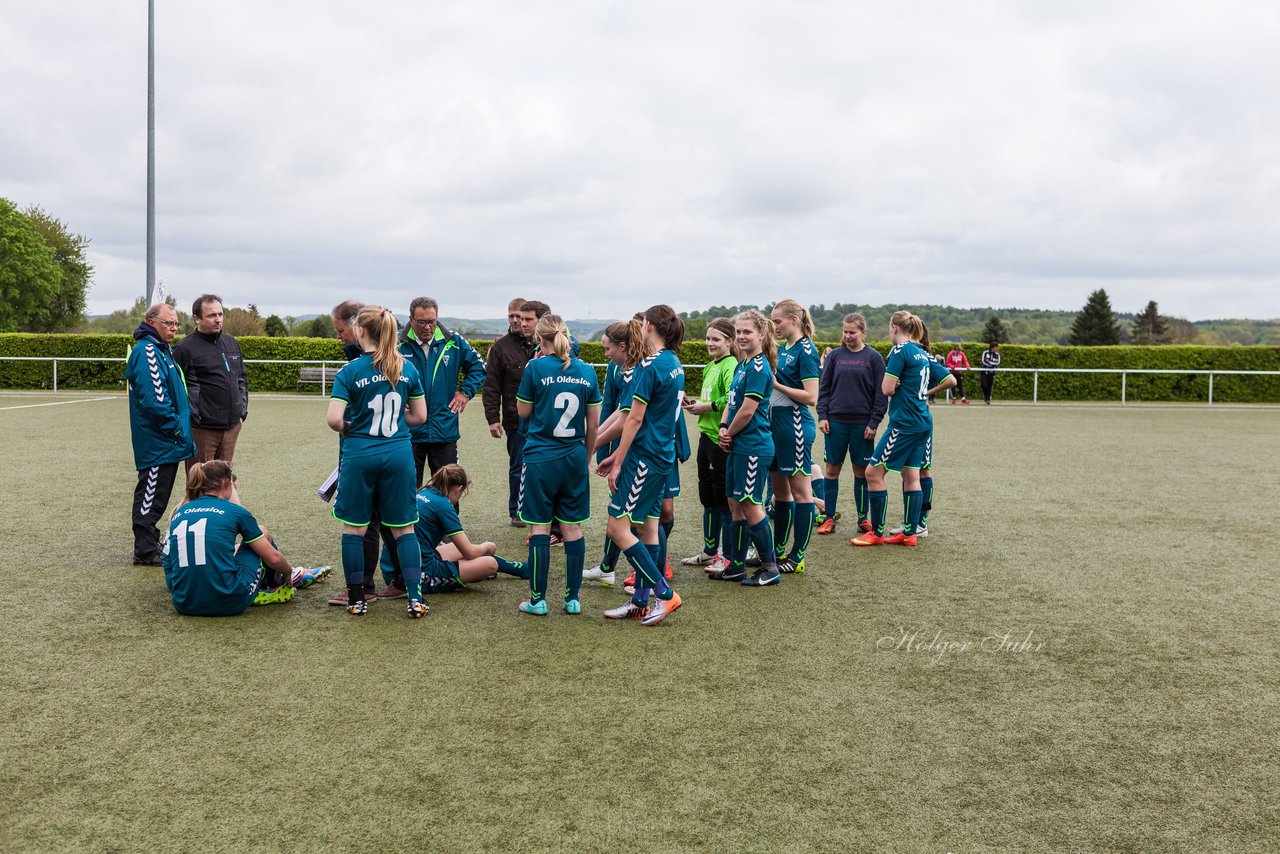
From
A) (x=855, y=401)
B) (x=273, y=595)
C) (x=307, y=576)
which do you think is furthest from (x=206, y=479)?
(x=855, y=401)

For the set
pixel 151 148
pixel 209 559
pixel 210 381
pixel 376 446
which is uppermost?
pixel 151 148

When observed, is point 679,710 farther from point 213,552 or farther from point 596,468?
point 213,552

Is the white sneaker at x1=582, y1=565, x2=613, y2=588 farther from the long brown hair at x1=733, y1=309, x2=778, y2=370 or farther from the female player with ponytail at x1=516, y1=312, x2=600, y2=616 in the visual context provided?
the long brown hair at x1=733, y1=309, x2=778, y2=370

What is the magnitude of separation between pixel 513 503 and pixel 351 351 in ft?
9.10

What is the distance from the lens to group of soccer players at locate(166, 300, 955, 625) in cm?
533

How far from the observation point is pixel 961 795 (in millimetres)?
3422

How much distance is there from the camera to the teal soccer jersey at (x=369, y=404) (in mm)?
5160

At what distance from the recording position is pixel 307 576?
6125mm

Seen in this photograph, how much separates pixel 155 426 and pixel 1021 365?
26.2m

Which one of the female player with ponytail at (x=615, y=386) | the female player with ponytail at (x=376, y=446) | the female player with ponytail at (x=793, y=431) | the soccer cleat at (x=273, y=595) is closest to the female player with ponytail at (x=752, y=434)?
the female player with ponytail at (x=793, y=431)

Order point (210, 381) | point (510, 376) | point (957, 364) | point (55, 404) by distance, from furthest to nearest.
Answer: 1. point (957, 364)
2. point (55, 404)
3. point (510, 376)
4. point (210, 381)

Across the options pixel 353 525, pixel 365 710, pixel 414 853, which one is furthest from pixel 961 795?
pixel 353 525

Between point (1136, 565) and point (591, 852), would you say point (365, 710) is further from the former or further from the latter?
point (1136, 565)

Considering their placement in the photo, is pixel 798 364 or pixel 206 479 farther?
pixel 798 364
